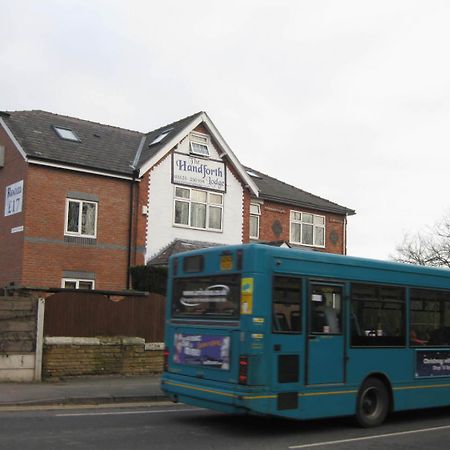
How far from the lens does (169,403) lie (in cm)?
1182

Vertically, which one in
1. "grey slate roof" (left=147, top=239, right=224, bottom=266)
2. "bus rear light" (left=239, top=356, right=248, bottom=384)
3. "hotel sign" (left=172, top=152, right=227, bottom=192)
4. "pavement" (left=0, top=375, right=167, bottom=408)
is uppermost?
"hotel sign" (left=172, top=152, right=227, bottom=192)

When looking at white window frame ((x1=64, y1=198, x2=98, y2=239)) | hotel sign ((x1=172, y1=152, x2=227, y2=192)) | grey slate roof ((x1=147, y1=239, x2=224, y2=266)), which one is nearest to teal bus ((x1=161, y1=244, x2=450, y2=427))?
white window frame ((x1=64, y1=198, x2=98, y2=239))

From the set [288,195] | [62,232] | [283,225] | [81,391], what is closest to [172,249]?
[62,232]

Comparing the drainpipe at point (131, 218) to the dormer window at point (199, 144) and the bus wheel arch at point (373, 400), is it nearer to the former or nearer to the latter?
the dormer window at point (199, 144)

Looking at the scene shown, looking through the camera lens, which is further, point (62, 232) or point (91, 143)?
point (91, 143)

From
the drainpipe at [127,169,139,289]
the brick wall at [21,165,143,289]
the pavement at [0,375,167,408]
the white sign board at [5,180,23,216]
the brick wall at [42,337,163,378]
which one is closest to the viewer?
the pavement at [0,375,167,408]

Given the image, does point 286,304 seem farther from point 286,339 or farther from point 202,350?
point 202,350

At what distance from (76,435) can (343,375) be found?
386 centimetres

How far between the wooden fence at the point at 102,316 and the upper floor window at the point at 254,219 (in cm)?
1289

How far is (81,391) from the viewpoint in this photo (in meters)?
12.0

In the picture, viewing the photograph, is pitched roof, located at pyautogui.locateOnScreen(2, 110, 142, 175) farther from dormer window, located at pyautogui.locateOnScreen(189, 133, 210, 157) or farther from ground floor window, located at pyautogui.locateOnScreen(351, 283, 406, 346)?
ground floor window, located at pyautogui.locateOnScreen(351, 283, 406, 346)

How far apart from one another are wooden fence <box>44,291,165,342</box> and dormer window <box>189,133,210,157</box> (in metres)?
10.8

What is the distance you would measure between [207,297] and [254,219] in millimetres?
19262

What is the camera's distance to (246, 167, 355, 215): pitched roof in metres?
29.0
